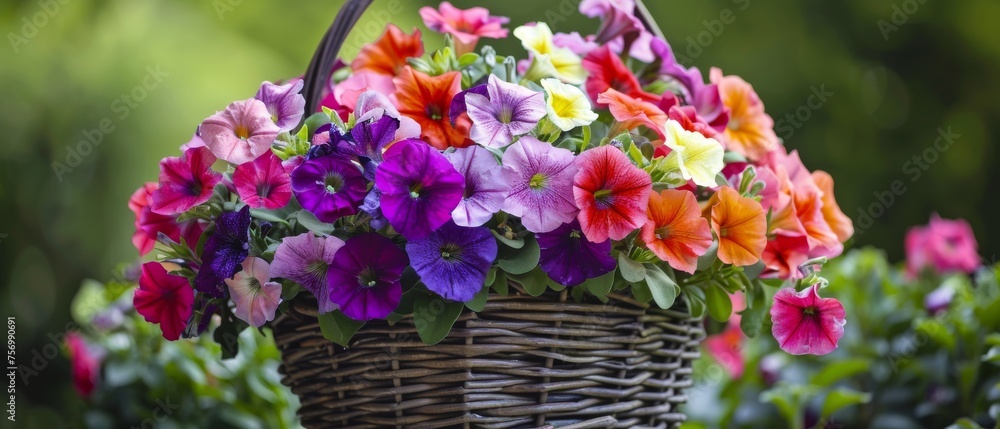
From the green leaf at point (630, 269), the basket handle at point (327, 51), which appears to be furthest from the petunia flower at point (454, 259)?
Result: the basket handle at point (327, 51)

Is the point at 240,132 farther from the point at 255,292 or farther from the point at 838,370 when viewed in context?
the point at 838,370

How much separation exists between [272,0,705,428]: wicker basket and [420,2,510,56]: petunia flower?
281 millimetres

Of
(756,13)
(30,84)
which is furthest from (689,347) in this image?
(756,13)

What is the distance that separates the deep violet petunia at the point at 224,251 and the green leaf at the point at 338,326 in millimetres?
A: 78

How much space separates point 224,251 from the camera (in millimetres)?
608

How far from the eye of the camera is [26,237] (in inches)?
86.3

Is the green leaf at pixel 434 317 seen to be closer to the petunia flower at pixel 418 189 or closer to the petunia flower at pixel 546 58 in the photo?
the petunia flower at pixel 418 189

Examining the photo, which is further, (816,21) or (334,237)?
(816,21)

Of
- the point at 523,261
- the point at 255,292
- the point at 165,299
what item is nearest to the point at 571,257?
the point at 523,261

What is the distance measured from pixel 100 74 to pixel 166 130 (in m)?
0.23

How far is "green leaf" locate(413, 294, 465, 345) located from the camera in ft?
1.91

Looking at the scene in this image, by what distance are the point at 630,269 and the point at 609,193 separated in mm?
62

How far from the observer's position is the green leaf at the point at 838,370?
0.94 metres

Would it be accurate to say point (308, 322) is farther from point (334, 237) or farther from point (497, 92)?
point (497, 92)
